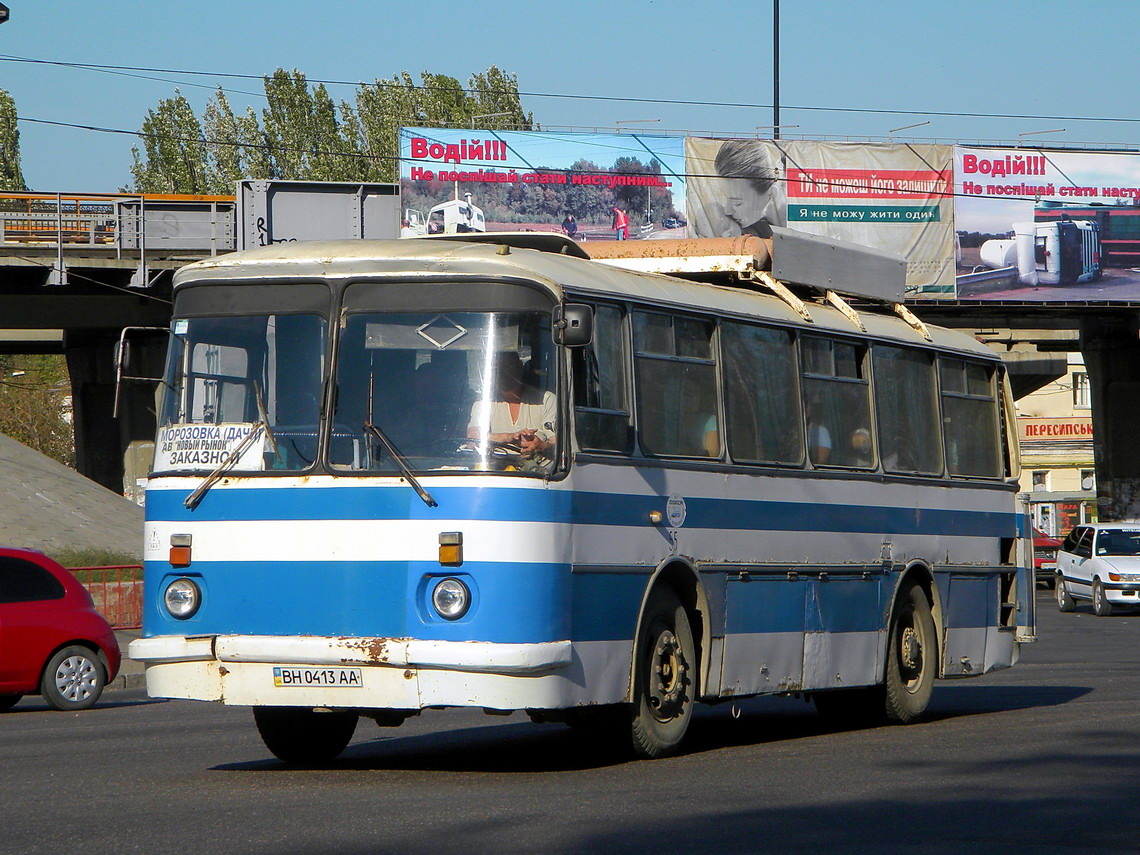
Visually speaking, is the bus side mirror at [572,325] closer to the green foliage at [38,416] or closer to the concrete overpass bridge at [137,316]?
the concrete overpass bridge at [137,316]

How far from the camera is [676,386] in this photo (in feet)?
35.3

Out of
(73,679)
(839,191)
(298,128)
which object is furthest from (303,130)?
(73,679)

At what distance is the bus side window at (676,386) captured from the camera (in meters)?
10.5

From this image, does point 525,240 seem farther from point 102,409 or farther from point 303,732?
point 102,409

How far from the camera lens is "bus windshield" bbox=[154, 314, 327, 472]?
9.73 m

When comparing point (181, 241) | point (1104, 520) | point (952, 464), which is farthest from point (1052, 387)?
point (952, 464)

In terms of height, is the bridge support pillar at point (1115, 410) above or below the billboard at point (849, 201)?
below

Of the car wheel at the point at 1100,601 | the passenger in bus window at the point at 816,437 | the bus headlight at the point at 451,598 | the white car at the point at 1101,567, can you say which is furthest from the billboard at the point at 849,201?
the bus headlight at the point at 451,598

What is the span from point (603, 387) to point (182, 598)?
2.58m

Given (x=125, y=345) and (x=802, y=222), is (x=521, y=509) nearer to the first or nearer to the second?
(x=125, y=345)

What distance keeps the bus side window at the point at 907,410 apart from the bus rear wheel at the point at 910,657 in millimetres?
1001

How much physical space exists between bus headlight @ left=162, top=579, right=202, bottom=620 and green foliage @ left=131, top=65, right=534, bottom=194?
186 feet

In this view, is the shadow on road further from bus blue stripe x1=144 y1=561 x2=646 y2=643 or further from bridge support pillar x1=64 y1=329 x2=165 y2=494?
bridge support pillar x1=64 y1=329 x2=165 y2=494

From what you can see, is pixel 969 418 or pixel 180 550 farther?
pixel 969 418
